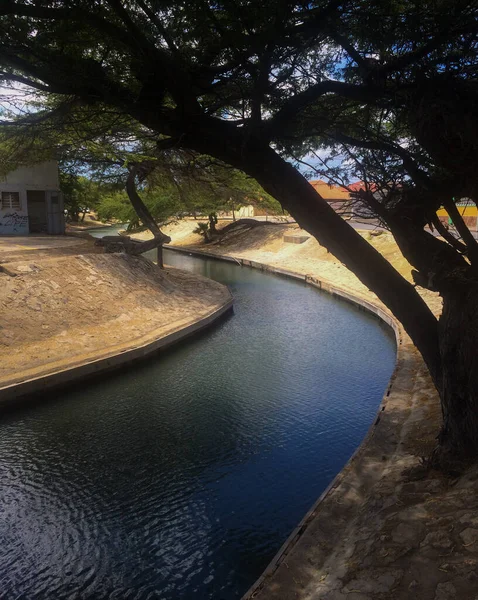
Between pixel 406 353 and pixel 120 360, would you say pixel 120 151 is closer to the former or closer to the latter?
pixel 120 360

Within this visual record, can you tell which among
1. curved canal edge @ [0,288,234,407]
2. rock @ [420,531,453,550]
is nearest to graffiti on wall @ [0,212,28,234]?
curved canal edge @ [0,288,234,407]

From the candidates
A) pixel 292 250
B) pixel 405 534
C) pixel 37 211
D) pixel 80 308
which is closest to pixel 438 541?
pixel 405 534

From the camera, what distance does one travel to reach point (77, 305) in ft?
50.2

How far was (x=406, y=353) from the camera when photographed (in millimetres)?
12711

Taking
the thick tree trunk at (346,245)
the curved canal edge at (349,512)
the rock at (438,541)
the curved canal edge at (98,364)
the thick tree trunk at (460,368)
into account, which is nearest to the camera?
the rock at (438,541)

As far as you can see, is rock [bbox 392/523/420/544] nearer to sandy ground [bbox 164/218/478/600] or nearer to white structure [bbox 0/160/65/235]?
sandy ground [bbox 164/218/478/600]

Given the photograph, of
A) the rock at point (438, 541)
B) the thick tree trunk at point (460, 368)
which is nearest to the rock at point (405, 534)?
the rock at point (438, 541)

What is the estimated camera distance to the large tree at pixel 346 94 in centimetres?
586

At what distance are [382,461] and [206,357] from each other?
322 inches

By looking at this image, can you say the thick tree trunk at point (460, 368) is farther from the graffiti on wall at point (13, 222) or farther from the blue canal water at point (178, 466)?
the graffiti on wall at point (13, 222)

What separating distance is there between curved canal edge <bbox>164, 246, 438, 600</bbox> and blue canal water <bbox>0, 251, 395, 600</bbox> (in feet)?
3.15

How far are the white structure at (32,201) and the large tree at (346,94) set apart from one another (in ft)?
61.8

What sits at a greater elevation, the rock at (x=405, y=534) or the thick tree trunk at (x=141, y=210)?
the thick tree trunk at (x=141, y=210)

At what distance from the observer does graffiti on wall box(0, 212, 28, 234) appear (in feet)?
80.0
